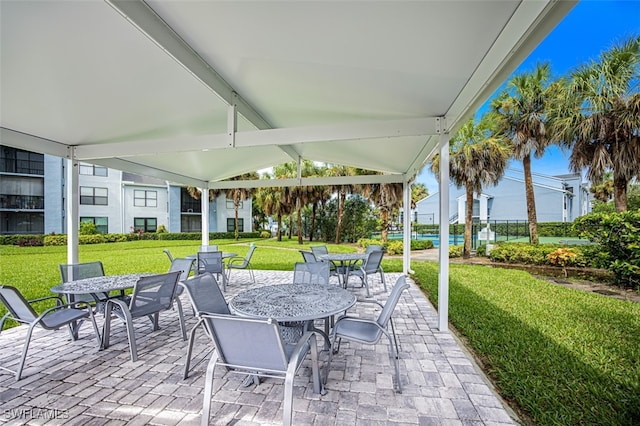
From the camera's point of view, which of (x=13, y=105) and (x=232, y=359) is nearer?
(x=232, y=359)

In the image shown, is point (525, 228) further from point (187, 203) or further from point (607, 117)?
point (187, 203)

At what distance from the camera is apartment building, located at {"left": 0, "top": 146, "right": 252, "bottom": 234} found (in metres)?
17.4

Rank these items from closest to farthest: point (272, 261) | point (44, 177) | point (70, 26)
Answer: point (70, 26) < point (272, 261) < point (44, 177)

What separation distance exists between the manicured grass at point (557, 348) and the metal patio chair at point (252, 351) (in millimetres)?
1913

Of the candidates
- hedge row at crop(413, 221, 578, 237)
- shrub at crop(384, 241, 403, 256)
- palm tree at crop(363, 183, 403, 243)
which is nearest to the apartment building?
palm tree at crop(363, 183, 403, 243)

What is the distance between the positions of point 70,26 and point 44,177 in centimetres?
2143

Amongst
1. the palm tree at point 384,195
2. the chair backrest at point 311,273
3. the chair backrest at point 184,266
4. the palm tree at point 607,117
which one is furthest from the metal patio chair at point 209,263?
the palm tree at point 607,117

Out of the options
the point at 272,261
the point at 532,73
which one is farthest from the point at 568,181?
the point at 272,261

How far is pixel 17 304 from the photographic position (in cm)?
285

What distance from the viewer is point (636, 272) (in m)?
6.09

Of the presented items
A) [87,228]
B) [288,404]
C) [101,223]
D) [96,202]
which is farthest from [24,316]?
[101,223]

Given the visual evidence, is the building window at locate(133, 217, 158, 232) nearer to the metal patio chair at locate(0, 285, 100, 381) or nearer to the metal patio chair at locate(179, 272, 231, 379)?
the metal patio chair at locate(0, 285, 100, 381)

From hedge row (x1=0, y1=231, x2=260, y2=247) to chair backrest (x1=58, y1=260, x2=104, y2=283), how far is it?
13.5 meters

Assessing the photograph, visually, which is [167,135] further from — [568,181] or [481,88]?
[568,181]
